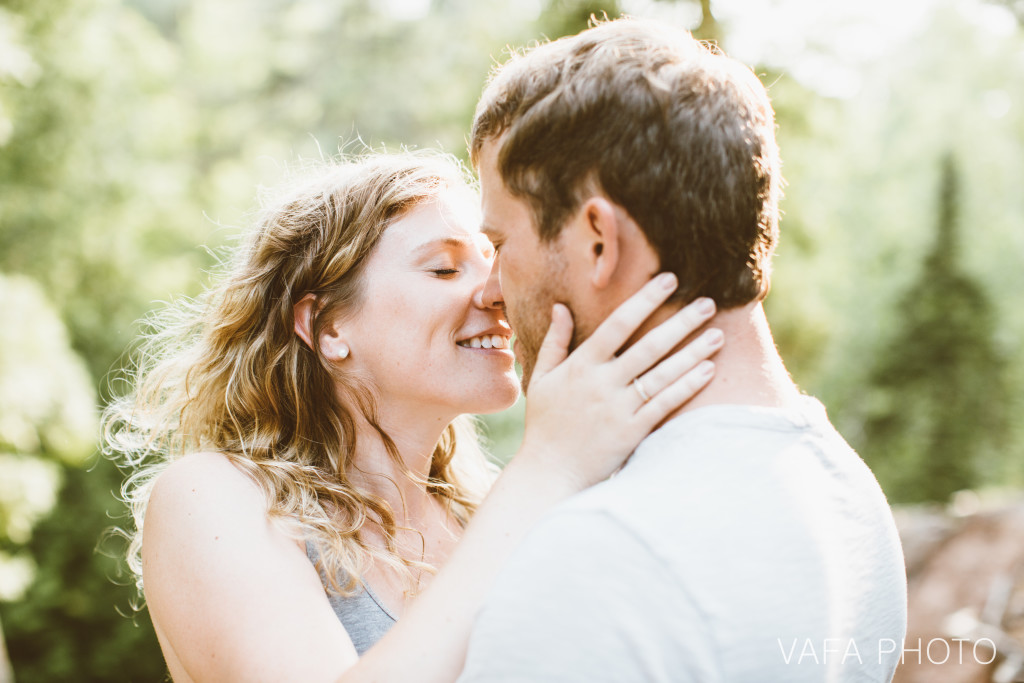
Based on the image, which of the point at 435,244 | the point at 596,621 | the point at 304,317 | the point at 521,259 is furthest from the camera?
the point at 304,317

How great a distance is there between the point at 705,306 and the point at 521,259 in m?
0.43

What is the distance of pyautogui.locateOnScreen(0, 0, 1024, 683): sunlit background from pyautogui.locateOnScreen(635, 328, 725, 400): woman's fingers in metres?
2.00

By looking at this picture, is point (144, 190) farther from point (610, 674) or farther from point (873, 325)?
point (873, 325)

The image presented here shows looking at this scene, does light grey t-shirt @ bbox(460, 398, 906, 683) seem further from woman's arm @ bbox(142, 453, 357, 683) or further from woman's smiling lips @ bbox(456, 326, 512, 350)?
woman's smiling lips @ bbox(456, 326, 512, 350)

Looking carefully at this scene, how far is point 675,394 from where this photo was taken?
1.67 meters

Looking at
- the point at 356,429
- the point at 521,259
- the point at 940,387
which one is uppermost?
the point at 521,259

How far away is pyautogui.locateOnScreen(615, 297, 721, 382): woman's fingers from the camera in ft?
5.52

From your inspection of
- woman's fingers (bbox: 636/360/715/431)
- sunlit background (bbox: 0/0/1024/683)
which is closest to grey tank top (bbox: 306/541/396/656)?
woman's fingers (bbox: 636/360/715/431)

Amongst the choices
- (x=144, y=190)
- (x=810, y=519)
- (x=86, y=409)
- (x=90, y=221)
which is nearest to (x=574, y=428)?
(x=810, y=519)

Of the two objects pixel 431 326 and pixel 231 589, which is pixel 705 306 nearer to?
pixel 431 326

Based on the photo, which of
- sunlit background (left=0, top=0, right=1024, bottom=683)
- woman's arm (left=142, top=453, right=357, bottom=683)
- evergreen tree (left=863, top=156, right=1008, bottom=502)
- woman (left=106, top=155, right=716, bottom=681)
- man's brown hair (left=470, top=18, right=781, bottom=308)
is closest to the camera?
man's brown hair (left=470, top=18, right=781, bottom=308)

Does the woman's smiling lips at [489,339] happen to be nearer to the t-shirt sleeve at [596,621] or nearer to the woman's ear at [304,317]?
the woman's ear at [304,317]

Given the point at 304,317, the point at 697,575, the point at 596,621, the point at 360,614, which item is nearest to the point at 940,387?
the point at 304,317

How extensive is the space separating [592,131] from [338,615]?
144cm
